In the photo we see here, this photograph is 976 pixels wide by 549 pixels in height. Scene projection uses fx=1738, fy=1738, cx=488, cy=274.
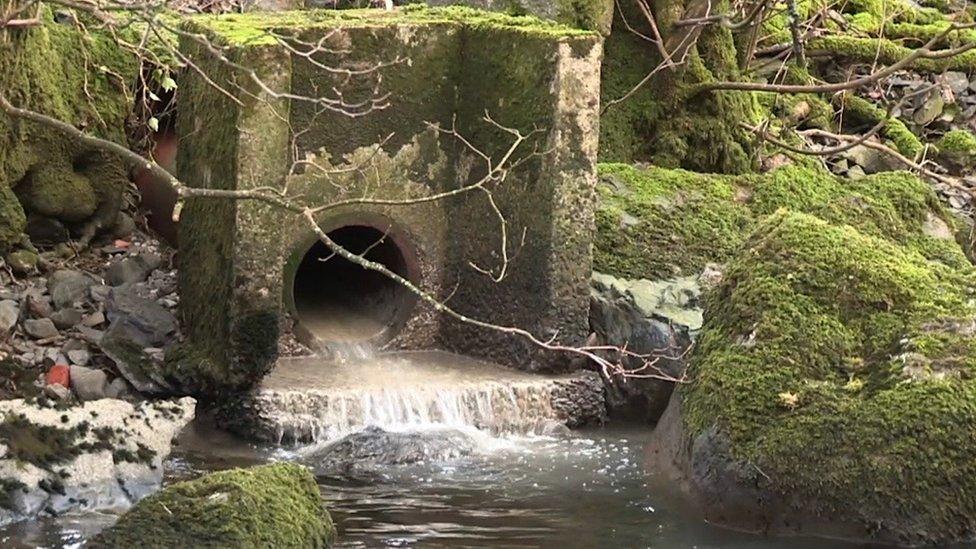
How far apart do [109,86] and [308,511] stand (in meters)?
5.45

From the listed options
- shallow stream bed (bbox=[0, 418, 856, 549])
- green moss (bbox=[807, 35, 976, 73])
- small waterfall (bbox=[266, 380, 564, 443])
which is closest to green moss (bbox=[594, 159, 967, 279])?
small waterfall (bbox=[266, 380, 564, 443])

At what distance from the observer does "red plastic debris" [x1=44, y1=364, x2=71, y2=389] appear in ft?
33.1

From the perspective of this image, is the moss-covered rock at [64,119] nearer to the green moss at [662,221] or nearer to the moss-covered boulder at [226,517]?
the green moss at [662,221]

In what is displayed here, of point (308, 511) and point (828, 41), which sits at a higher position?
point (828, 41)

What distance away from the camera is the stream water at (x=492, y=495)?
313 inches

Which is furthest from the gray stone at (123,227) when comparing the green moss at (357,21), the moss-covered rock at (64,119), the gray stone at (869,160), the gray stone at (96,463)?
the gray stone at (869,160)

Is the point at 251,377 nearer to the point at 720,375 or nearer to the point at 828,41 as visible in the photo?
the point at 720,375

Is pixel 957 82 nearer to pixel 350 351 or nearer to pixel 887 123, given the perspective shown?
pixel 887 123

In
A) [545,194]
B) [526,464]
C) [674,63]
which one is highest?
[674,63]

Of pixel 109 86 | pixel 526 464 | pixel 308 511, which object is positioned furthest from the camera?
pixel 109 86

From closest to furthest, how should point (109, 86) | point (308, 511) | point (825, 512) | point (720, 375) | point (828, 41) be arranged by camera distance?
point (308, 511) < point (825, 512) < point (720, 375) < point (109, 86) < point (828, 41)

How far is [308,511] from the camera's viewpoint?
7527 millimetres

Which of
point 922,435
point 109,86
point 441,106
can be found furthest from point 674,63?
point 922,435

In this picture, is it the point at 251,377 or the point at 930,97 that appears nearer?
the point at 251,377
